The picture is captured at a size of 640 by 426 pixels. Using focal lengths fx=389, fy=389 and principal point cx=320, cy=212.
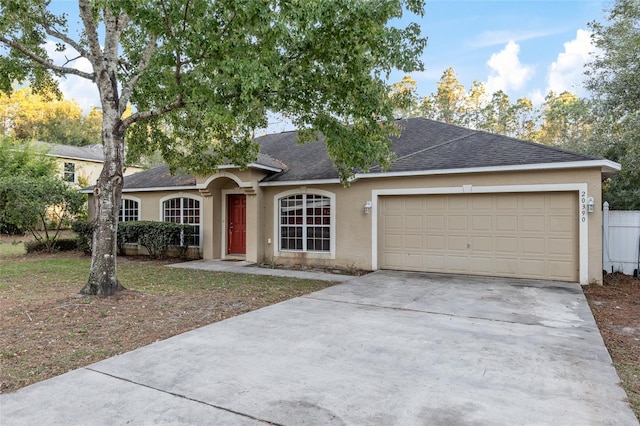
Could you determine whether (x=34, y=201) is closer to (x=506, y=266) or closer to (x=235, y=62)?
(x=235, y=62)

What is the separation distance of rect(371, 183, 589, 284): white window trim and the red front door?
4.74 meters

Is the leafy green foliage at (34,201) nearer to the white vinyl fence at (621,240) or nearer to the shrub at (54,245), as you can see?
the shrub at (54,245)

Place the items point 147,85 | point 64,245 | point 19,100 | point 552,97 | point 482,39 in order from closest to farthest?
point 147,85 < point 482,39 < point 64,245 < point 552,97 < point 19,100

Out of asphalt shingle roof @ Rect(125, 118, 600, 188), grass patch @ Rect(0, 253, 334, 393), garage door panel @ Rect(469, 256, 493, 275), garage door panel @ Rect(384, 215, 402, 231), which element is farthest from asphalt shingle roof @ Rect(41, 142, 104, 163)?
garage door panel @ Rect(469, 256, 493, 275)

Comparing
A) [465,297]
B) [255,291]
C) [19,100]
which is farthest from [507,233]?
[19,100]

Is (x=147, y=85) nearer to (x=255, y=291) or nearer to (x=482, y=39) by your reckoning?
(x=255, y=291)

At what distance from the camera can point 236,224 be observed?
44.0 feet

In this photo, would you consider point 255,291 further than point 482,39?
No

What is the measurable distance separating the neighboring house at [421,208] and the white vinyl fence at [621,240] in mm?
1076

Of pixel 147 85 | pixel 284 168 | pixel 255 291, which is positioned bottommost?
pixel 255 291

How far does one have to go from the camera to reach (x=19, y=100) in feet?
119

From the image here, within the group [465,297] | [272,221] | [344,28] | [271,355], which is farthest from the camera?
[272,221]

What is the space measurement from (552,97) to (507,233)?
28.6 m

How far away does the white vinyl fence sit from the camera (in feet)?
31.3
